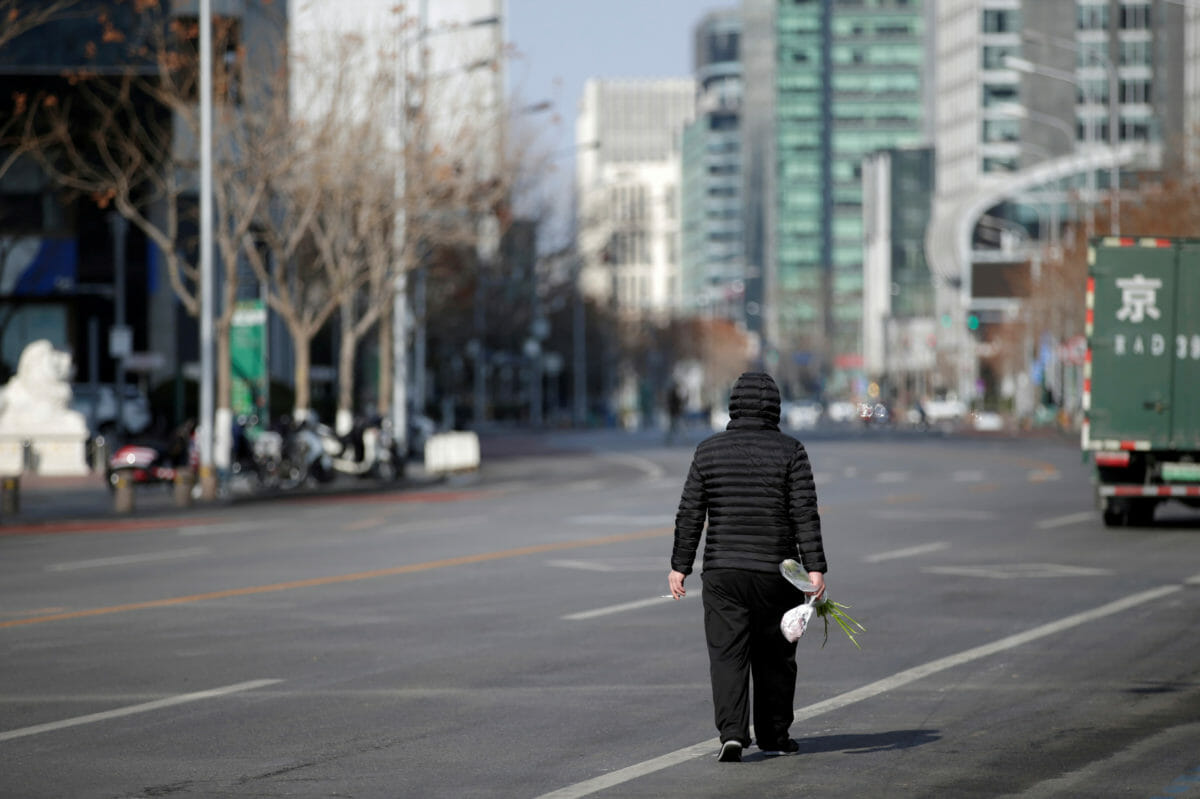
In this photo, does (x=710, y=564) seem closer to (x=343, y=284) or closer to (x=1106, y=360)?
(x=1106, y=360)

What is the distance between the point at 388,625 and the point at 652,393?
393 ft

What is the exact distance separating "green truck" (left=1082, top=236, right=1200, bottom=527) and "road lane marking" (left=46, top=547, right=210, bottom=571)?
10.1 m

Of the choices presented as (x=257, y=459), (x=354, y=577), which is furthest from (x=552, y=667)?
(x=257, y=459)

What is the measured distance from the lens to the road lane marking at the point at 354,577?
1574cm

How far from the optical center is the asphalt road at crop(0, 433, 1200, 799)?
887 centimetres

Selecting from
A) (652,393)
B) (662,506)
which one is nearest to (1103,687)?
(662,506)

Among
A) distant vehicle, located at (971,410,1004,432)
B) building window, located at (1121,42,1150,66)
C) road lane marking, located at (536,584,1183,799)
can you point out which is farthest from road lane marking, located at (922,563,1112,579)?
building window, located at (1121,42,1150,66)

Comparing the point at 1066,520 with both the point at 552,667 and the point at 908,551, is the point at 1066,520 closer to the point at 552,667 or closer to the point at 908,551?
the point at 908,551

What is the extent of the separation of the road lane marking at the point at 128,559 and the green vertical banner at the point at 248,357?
15068 mm

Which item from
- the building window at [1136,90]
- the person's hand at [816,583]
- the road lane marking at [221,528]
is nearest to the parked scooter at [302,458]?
the road lane marking at [221,528]

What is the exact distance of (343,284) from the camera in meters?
42.7

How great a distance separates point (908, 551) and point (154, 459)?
18.6 meters

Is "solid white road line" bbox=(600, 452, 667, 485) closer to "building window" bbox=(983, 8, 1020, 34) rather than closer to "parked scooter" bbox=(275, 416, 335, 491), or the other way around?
"parked scooter" bbox=(275, 416, 335, 491)

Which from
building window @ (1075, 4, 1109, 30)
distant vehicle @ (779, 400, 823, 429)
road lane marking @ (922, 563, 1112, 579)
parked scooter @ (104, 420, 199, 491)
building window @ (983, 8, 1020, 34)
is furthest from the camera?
building window @ (983, 8, 1020, 34)
